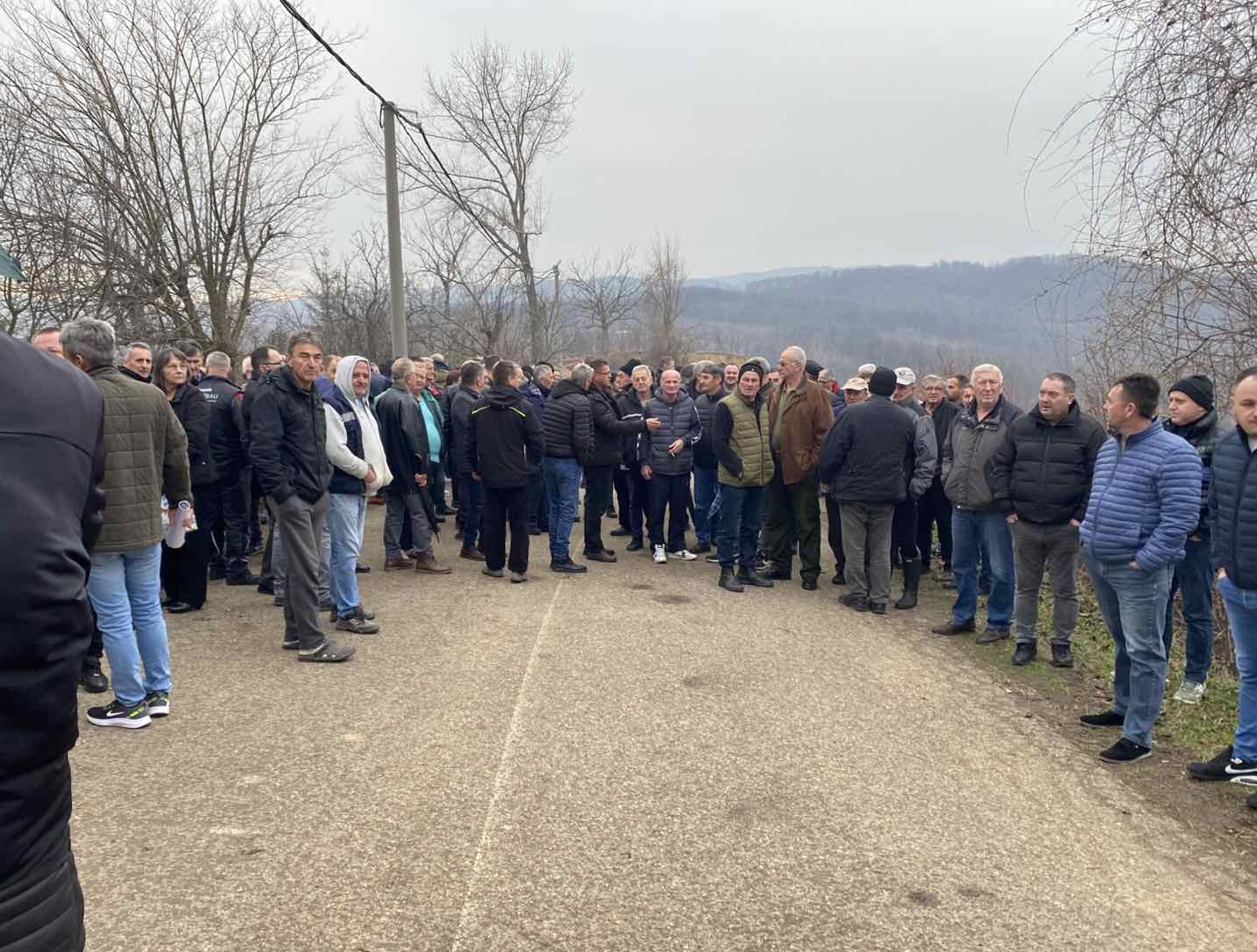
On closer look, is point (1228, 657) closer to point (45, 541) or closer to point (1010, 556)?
point (1010, 556)

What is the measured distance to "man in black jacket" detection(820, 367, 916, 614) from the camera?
27.3 ft

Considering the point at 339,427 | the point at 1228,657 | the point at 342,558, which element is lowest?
the point at 1228,657

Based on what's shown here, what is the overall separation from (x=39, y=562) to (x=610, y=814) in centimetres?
329

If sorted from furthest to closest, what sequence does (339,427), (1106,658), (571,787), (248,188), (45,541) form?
(248,188)
(1106,658)
(339,427)
(571,787)
(45,541)

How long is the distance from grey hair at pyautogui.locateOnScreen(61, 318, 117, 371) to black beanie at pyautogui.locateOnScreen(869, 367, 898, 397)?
20.7 ft

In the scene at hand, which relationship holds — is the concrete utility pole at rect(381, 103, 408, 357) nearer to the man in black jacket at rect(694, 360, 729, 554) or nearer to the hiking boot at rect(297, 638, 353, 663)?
the man in black jacket at rect(694, 360, 729, 554)

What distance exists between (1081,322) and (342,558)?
570cm

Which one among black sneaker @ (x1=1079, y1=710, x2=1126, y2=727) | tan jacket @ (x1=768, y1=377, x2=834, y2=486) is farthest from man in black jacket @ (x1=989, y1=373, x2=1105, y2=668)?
tan jacket @ (x1=768, y1=377, x2=834, y2=486)

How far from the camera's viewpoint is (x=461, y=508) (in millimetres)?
10734

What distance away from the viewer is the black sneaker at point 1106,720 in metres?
5.80

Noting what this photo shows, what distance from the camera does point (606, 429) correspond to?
968 cm

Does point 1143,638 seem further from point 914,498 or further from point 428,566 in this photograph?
point 428,566

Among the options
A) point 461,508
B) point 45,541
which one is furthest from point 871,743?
point 461,508

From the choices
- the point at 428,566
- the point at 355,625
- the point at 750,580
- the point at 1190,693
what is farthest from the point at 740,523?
the point at 1190,693
